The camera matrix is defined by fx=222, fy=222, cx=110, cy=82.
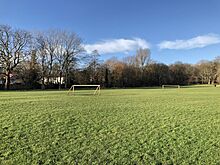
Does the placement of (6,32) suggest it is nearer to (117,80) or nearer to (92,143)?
(117,80)

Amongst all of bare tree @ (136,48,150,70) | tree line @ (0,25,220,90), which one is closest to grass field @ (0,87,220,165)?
tree line @ (0,25,220,90)

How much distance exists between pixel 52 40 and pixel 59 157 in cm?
5750

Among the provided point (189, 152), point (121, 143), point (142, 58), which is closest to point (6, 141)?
point (121, 143)

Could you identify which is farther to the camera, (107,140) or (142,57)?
(142,57)

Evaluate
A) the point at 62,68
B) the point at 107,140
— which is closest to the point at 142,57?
the point at 62,68

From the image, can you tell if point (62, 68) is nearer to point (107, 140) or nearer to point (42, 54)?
point (42, 54)

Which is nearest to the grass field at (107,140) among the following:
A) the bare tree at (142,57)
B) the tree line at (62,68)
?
the tree line at (62,68)

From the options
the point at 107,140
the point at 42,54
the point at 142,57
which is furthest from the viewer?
the point at 142,57

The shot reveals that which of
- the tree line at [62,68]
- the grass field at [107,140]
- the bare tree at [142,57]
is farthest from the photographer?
the bare tree at [142,57]

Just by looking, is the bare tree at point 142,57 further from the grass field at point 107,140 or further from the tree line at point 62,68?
the grass field at point 107,140

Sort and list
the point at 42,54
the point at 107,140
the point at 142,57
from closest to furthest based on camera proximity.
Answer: the point at 107,140
the point at 42,54
the point at 142,57

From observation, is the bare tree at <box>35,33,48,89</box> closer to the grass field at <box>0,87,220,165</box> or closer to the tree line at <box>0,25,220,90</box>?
the tree line at <box>0,25,220,90</box>

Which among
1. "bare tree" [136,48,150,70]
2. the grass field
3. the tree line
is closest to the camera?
the grass field

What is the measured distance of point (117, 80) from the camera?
72375 mm
